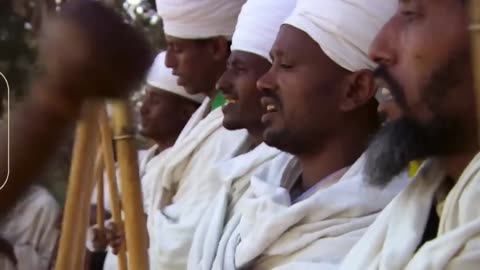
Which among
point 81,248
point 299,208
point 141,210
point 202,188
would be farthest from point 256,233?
point 202,188

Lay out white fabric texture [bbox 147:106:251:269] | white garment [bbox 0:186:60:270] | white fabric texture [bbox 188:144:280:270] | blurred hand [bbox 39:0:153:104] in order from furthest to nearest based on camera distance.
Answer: white garment [bbox 0:186:60:270]
white fabric texture [bbox 147:106:251:269]
white fabric texture [bbox 188:144:280:270]
blurred hand [bbox 39:0:153:104]

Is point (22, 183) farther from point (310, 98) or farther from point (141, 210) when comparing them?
point (310, 98)

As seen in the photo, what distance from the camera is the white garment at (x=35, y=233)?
425 centimetres

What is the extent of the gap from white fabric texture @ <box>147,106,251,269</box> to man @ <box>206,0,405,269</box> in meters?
0.51

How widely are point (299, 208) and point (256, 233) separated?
135 mm

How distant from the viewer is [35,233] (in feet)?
14.1

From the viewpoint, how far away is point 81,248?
85.4 inches

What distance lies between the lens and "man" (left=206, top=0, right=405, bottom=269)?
2459 mm

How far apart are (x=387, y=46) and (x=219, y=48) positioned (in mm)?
1724

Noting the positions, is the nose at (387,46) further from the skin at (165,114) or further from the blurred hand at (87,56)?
the skin at (165,114)

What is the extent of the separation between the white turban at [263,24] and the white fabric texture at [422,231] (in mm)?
1095

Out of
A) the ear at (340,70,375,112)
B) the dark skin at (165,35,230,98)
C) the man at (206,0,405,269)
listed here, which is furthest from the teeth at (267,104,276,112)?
the dark skin at (165,35,230,98)

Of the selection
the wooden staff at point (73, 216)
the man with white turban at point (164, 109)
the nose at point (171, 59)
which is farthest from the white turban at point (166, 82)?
the wooden staff at point (73, 216)

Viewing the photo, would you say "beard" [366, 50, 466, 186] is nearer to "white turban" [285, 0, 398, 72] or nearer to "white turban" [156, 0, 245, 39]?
"white turban" [285, 0, 398, 72]
